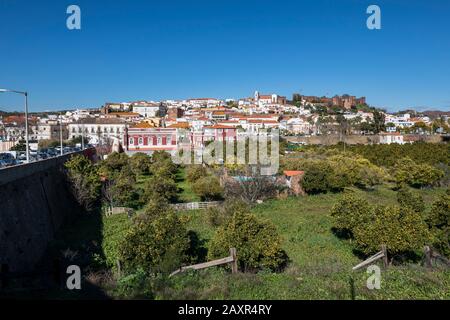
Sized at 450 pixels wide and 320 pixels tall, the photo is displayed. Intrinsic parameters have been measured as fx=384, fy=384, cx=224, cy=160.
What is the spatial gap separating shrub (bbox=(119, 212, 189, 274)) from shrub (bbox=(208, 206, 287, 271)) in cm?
130

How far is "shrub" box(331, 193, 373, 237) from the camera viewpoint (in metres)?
18.1

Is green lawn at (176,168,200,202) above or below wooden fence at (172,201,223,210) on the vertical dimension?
below

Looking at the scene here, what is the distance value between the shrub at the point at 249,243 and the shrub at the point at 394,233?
4185 mm

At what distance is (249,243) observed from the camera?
1291cm

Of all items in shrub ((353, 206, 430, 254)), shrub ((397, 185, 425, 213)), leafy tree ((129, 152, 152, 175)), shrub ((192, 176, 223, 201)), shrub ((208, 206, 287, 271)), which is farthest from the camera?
leafy tree ((129, 152, 152, 175))

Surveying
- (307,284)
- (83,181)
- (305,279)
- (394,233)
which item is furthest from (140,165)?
(307,284)

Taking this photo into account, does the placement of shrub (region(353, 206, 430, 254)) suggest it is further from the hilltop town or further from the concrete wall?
the hilltop town

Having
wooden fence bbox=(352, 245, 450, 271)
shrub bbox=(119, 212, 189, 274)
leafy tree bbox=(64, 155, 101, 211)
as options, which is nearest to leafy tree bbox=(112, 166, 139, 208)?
leafy tree bbox=(64, 155, 101, 211)

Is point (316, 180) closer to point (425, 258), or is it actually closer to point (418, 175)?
point (418, 175)

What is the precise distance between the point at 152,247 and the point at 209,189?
17.2 m

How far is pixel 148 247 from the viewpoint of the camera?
12000 millimetres
